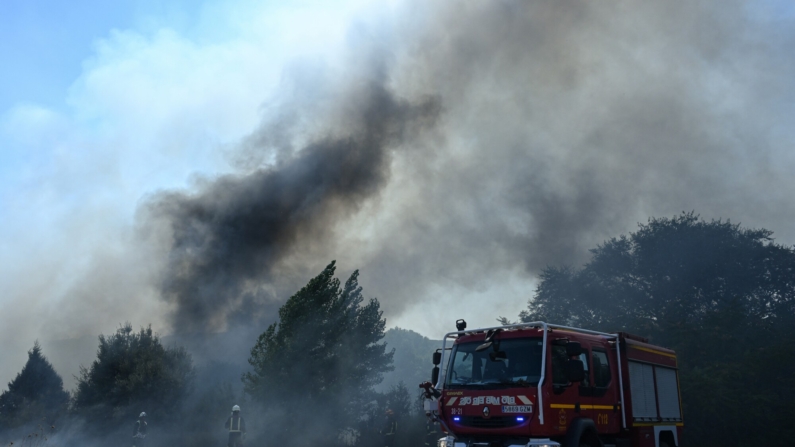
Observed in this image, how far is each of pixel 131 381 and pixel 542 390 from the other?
27.1 m

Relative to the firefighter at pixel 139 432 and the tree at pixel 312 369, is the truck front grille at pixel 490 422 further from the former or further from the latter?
the tree at pixel 312 369

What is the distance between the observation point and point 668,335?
92.9 ft

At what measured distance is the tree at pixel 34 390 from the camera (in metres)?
42.9

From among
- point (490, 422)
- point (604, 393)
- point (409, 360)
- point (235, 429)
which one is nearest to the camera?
point (490, 422)

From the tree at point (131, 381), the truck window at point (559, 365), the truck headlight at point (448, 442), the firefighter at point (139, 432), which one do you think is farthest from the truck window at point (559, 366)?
the tree at point (131, 381)

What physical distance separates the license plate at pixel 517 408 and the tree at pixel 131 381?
25110mm

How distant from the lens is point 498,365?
9.30m

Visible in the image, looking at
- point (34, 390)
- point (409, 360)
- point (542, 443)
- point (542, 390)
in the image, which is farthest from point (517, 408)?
point (409, 360)

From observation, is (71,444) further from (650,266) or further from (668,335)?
(650,266)

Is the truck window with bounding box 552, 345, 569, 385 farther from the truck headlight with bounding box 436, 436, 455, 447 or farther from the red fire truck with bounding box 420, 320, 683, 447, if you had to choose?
the truck headlight with bounding box 436, 436, 455, 447

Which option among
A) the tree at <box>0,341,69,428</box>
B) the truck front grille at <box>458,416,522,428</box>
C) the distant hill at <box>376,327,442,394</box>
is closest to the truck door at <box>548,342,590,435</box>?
the truck front grille at <box>458,416,522,428</box>

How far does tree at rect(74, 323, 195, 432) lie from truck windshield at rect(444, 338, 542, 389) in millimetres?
24001

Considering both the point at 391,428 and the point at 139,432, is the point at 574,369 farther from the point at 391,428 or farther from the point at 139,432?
the point at 139,432

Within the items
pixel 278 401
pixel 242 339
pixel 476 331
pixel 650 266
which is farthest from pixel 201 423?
pixel 650 266
